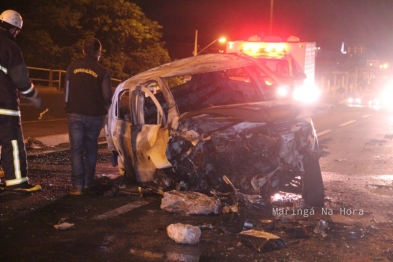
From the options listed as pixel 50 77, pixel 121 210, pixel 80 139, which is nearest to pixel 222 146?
pixel 121 210

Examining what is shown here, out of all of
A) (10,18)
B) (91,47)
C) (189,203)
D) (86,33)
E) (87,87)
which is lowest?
(189,203)

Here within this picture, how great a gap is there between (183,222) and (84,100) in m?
2.03

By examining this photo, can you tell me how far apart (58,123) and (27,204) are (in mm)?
10058

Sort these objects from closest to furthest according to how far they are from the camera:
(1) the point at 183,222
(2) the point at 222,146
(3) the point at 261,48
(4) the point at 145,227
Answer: (4) the point at 145,227, (1) the point at 183,222, (2) the point at 222,146, (3) the point at 261,48

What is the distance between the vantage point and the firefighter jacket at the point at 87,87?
645 centimetres

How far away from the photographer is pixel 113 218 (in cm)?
557

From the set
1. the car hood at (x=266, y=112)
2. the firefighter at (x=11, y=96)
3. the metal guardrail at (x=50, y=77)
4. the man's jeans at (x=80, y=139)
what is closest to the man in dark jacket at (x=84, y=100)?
the man's jeans at (x=80, y=139)

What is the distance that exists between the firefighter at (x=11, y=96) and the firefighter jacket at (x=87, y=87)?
0.47 metres

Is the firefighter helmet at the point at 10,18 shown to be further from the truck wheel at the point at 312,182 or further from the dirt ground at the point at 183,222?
the truck wheel at the point at 312,182

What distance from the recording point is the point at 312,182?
643cm

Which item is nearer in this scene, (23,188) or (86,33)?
(23,188)

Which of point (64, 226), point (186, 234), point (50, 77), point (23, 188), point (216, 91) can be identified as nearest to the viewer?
point (186, 234)

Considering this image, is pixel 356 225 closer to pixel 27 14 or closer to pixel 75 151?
pixel 75 151

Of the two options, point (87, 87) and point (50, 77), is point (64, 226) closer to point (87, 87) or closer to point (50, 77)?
point (87, 87)
